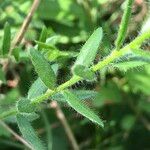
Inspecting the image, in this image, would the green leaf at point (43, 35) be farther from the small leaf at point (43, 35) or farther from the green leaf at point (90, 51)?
the green leaf at point (90, 51)

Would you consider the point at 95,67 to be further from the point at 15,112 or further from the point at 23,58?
the point at 23,58

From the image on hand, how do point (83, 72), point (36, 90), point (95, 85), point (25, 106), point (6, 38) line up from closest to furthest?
point (83, 72), point (25, 106), point (36, 90), point (6, 38), point (95, 85)

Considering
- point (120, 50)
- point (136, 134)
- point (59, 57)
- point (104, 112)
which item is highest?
point (120, 50)

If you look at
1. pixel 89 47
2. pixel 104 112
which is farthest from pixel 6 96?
pixel 89 47

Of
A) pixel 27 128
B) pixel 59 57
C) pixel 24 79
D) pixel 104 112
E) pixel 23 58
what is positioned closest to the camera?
pixel 27 128

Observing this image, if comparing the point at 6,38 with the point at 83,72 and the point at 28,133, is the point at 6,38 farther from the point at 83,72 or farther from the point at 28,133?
the point at 83,72

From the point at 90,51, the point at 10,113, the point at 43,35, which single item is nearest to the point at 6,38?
the point at 43,35

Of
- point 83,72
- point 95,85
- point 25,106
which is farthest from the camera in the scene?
point 95,85
